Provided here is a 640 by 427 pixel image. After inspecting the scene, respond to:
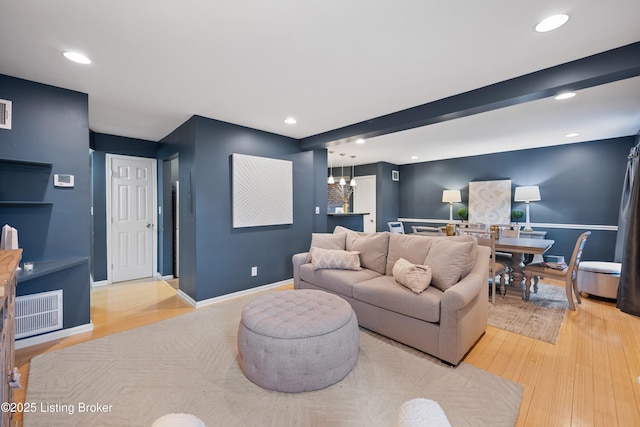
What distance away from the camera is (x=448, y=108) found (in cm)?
285

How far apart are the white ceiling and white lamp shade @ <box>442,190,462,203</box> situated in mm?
2955

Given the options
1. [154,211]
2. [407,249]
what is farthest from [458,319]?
[154,211]

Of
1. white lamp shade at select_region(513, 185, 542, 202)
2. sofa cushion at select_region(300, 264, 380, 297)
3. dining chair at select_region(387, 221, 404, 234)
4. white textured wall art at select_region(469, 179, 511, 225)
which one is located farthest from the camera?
white textured wall art at select_region(469, 179, 511, 225)

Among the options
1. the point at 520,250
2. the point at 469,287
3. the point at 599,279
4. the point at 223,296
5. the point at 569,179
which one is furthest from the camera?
the point at 569,179

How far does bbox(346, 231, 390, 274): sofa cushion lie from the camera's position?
10.4 ft

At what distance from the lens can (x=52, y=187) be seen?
8.74 feet

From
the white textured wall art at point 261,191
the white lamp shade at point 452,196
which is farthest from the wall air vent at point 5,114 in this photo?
the white lamp shade at point 452,196

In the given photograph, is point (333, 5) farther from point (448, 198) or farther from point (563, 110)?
point (448, 198)

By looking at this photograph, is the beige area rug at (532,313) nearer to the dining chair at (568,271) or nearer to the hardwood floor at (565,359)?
the hardwood floor at (565,359)

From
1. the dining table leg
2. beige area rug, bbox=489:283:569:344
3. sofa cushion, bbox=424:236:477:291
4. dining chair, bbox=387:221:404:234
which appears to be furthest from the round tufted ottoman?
dining chair, bbox=387:221:404:234

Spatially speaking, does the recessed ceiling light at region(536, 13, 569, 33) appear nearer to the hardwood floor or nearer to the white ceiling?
the white ceiling

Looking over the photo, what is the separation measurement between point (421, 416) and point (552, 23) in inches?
93.1

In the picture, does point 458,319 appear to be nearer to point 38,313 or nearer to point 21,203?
point 38,313

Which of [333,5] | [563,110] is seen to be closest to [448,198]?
[563,110]
